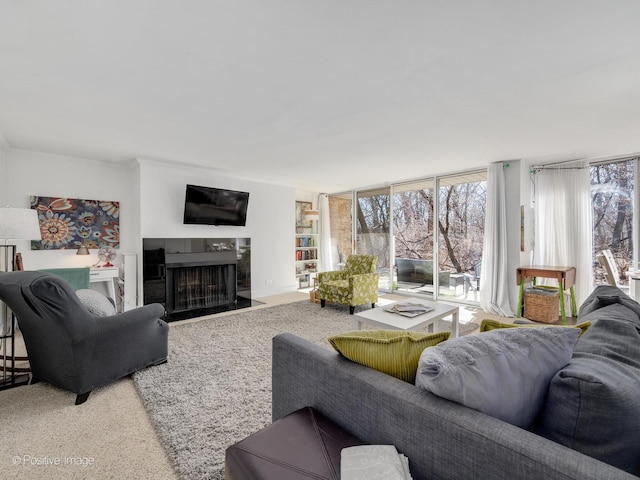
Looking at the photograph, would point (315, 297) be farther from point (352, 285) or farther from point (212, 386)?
point (212, 386)

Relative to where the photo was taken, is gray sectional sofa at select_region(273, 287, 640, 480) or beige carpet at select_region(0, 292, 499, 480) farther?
beige carpet at select_region(0, 292, 499, 480)

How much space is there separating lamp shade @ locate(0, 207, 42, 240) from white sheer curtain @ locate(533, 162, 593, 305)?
19.3 ft

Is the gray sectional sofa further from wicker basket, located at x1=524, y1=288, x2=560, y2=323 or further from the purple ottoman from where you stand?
wicker basket, located at x1=524, y1=288, x2=560, y2=323

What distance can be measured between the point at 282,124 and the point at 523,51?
1.93m

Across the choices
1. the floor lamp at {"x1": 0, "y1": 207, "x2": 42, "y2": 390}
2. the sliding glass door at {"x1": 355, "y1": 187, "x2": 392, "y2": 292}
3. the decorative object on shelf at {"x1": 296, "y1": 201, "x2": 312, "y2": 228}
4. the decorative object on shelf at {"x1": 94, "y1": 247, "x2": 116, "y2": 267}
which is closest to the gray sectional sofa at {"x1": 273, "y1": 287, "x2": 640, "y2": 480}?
the floor lamp at {"x1": 0, "y1": 207, "x2": 42, "y2": 390}

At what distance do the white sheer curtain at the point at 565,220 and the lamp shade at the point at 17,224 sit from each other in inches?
232

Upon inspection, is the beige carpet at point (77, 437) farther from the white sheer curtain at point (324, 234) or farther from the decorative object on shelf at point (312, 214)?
the white sheer curtain at point (324, 234)

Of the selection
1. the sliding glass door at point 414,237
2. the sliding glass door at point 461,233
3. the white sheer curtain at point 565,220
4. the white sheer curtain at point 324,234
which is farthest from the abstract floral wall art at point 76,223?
the white sheer curtain at point 565,220

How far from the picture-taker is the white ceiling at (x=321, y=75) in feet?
4.86

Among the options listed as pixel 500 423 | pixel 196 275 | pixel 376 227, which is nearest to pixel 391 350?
pixel 500 423

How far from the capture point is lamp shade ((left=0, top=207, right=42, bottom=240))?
2.42 m

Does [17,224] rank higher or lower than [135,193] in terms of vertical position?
lower

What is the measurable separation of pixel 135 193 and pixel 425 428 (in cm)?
475

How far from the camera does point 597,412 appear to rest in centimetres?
72
